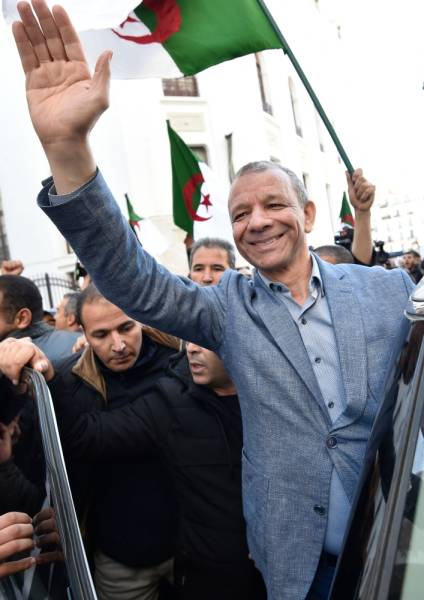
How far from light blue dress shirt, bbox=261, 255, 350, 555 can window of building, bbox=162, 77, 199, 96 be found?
1620cm

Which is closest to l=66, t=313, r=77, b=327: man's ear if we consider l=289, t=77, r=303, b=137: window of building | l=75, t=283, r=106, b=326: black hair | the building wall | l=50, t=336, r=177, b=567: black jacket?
l=75, t=283, r=106, b=326: black hair

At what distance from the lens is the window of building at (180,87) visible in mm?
16781

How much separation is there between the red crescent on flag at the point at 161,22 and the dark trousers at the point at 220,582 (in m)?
2.28

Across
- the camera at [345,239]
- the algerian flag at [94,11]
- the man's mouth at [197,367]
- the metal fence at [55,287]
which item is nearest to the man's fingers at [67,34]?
the algerian flag at [94,11]

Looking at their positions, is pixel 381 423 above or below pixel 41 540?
above

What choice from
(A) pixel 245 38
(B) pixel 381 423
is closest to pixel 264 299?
(B) pixel 381 423

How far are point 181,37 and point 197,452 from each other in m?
1.94

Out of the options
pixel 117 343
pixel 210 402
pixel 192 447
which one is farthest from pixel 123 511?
pixel 117 343

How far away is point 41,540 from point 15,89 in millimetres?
18301

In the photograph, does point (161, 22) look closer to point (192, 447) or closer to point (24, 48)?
point (24, 48)

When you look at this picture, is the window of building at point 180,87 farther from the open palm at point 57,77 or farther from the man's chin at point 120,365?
the open palm at point 57,77

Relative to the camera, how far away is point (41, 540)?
3.95 feet

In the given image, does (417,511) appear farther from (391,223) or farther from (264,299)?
(391,223)

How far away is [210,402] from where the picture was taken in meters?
2.01
